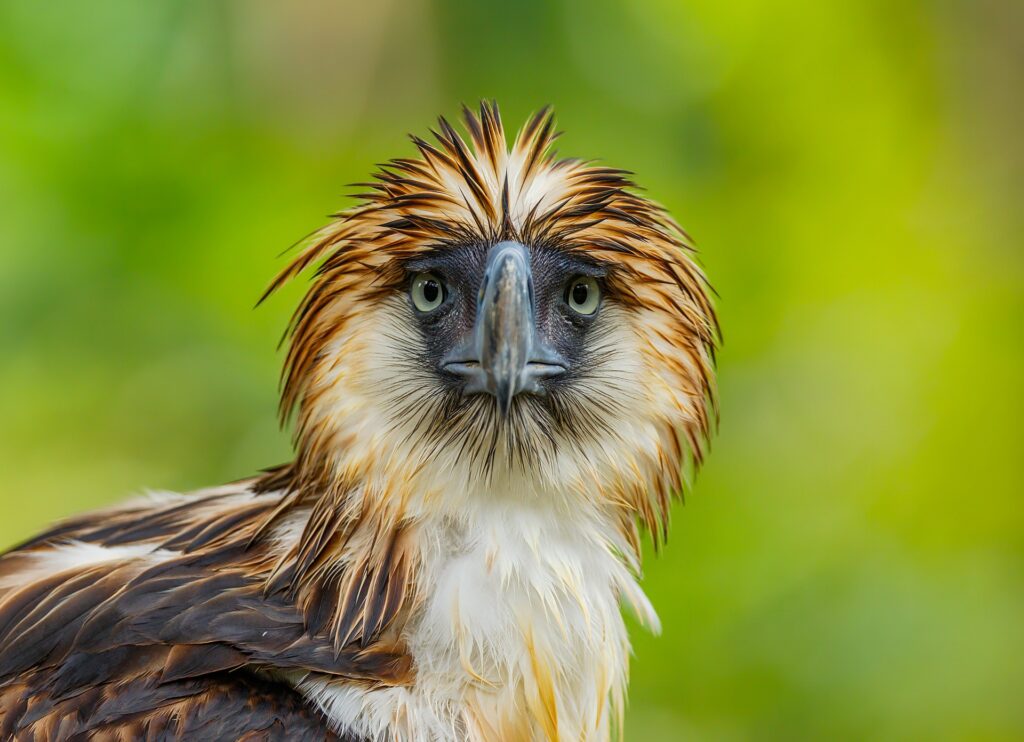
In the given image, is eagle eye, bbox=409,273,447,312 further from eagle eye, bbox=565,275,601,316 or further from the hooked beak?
eagle eye, bbox=565,275,601,316

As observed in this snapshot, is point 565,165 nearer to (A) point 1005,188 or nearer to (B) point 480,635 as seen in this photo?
(B) point 480,635

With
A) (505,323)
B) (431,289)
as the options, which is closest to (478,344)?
(505,323)

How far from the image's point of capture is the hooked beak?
238 centimetres

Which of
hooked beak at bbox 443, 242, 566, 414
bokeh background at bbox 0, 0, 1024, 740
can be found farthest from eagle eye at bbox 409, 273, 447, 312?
bokeh background at bbox 0, 0, 1024, 740

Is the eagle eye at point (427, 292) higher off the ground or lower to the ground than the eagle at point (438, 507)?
higher

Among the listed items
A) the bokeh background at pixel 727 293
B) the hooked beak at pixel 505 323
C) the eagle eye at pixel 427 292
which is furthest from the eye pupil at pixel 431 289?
the bokeh background at pixel 727 293

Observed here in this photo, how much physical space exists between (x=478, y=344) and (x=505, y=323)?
10cm

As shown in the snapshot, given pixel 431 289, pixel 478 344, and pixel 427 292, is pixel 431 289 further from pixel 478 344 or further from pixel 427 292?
pixel 478 344

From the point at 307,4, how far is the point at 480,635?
445 centimetres

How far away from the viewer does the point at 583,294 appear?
105 inches

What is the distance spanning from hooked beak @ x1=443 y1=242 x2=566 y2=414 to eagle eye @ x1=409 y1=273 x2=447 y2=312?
154 mm

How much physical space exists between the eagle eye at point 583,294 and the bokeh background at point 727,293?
8.90 feet

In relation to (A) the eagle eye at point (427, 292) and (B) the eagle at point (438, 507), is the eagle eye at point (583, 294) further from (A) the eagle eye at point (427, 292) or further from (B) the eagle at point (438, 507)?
(A) the eagle eye at point (427, 292)

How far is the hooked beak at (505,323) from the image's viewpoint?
2.38 meters
